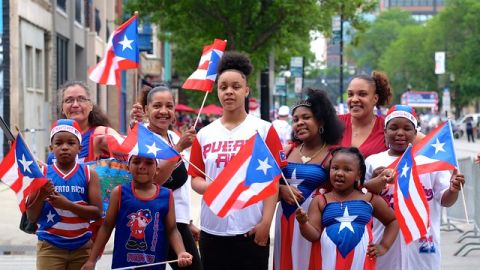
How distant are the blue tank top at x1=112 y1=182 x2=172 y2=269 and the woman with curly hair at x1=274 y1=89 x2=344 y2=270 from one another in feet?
2.66

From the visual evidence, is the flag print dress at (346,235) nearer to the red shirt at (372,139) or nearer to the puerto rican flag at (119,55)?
the red shirt at (372,139)

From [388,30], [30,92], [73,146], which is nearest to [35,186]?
[73,146]

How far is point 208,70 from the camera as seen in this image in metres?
8.57

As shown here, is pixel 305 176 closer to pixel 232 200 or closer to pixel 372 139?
pixel 232 200

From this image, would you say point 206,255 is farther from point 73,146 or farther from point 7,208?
point 7,208

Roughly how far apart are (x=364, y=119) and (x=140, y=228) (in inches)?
73.5

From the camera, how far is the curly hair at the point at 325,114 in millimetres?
7098

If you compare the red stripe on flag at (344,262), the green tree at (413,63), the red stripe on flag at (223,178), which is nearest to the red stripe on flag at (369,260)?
the red stripe on flag at (344,262)

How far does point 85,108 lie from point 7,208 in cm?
1086

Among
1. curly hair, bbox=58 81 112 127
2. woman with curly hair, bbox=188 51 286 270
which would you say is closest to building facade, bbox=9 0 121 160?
curly hair, bbox=58 81 112 127

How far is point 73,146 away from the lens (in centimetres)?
695

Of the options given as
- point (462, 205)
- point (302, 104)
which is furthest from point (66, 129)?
point (462, 205)

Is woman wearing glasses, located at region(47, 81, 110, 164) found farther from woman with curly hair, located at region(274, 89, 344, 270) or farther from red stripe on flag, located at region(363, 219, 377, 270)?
red stripe on flag, located at region(363, 219, 377, 270)

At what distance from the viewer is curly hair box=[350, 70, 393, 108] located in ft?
25.1
